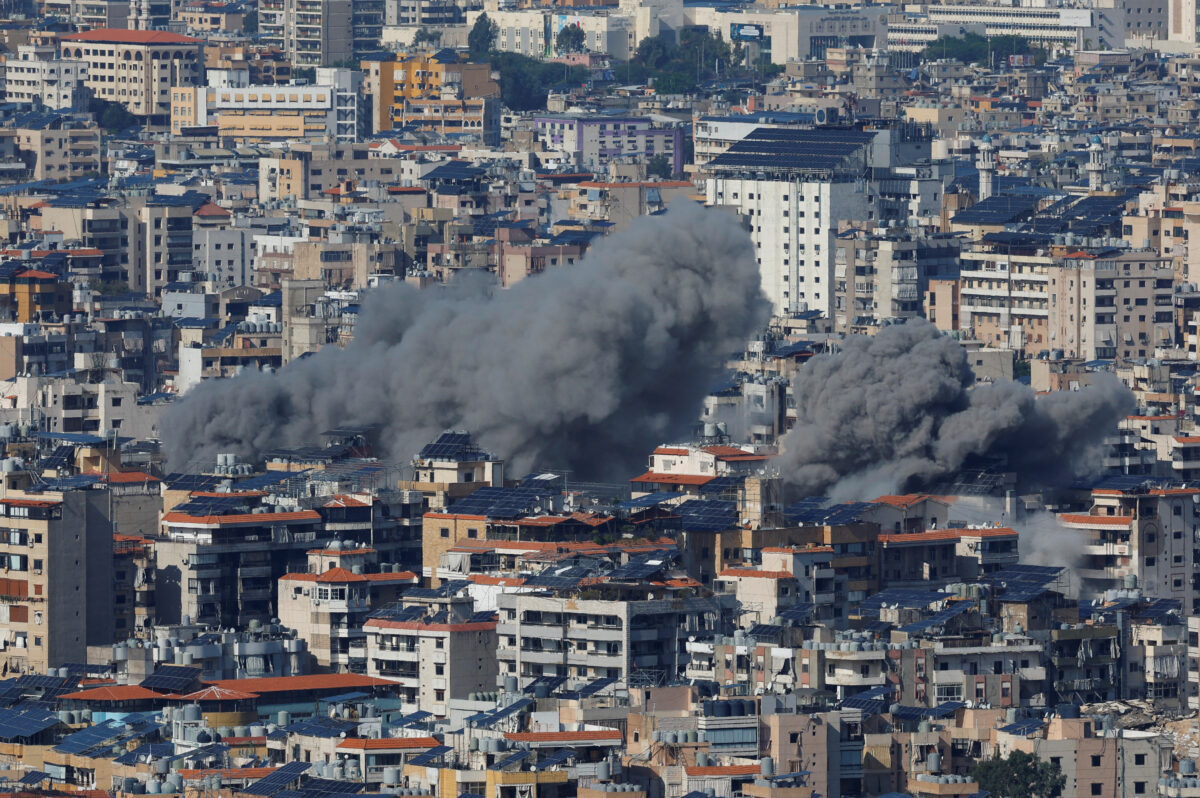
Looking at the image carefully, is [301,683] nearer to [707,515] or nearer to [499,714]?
[499,714]

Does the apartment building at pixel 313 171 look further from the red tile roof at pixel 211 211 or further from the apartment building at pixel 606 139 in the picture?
the apartment building at pixel 606 139

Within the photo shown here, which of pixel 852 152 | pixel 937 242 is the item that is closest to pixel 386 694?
pixel 937 242

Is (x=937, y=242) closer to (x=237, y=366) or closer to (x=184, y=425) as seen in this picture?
(x=237, y=366)

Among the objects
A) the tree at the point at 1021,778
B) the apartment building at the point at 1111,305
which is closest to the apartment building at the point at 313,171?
the apartment building at the point at 1111,305

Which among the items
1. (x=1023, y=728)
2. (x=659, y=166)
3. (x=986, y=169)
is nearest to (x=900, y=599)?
(x=1023, y=728)

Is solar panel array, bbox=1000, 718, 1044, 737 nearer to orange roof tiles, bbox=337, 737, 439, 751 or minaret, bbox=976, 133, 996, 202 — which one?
orange roof tiles, bbox=337, 737, 439, 751

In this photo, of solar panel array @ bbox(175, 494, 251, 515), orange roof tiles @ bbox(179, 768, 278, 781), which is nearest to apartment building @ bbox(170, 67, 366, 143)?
solar panel array @ bbox(175, 494, 251, 515)

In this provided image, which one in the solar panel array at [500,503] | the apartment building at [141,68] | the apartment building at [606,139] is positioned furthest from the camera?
the apartment building at [141,68]

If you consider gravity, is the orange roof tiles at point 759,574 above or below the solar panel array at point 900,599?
above
